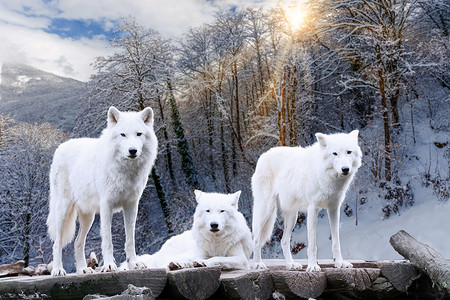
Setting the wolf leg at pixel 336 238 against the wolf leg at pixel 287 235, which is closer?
the wolf leg at pixel 336 238

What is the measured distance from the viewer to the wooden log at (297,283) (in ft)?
14.6

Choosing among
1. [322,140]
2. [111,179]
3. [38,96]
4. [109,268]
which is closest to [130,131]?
[111,179]

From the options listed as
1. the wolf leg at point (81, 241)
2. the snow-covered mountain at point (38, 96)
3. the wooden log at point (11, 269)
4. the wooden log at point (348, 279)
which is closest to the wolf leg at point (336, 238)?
→ the wooden log at point (348, 279)

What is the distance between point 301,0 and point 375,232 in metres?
7.86

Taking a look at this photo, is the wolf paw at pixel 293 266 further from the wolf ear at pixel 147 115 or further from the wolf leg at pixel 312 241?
the wolf ear at pixel 147 115

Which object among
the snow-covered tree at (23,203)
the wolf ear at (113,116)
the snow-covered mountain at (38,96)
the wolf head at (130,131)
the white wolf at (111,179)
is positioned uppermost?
the snow-covered mountain at (38,96)

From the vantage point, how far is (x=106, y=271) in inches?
156

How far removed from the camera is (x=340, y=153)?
4773mm

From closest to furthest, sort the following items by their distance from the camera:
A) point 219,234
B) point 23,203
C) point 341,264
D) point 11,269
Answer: point 341,264 < point 219,234 < point 11,269 < point 23,203

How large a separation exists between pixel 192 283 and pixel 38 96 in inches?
1214

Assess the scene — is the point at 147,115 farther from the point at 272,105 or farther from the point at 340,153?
the point at 272,105

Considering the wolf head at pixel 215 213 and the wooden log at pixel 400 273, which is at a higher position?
the wolf head at pixel 215 213

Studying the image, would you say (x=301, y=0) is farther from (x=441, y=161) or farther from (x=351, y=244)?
(x=351, y=244)

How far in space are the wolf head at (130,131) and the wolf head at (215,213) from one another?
131 centimetres
